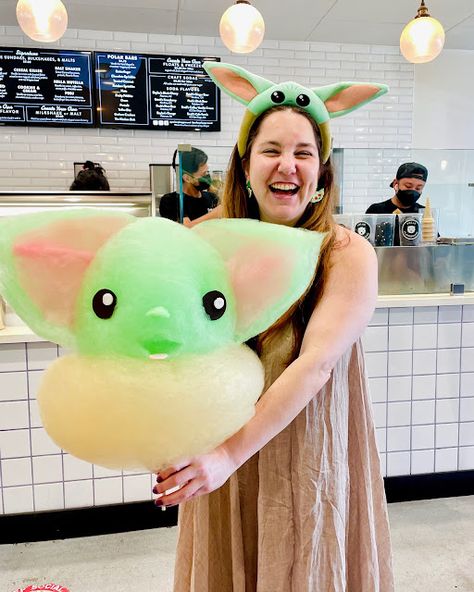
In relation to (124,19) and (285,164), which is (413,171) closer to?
(285,164)

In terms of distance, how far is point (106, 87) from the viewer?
14.9ft

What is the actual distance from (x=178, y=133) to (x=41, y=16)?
2251mm

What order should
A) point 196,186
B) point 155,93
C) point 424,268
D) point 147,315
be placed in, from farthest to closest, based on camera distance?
point 155,93 → point 424,268 → point 196,186 → point 147,315

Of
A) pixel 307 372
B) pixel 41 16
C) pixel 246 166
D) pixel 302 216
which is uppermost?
pixel 41 16

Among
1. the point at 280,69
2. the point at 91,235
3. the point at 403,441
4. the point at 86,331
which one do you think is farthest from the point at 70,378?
the point at 280,69

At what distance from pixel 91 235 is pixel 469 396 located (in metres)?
2.47

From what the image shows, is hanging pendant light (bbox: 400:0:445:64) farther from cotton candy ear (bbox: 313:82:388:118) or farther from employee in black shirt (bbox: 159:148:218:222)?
cotton candy ear (bbox: 313:82:388:118)

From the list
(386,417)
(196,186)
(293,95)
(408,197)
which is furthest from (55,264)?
(408,197)

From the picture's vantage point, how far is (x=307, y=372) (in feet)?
2.97

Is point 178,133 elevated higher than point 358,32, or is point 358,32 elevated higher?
point 358,32

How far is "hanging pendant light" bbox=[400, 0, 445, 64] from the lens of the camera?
3.01 metres

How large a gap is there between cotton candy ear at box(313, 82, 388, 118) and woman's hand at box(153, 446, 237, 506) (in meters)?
0.70

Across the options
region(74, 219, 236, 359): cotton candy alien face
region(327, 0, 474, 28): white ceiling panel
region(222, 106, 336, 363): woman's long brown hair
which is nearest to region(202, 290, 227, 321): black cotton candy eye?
region(74, 219, 236, 359): cotton candy alien face

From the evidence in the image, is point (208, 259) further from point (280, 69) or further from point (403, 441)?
point (280, 69)
